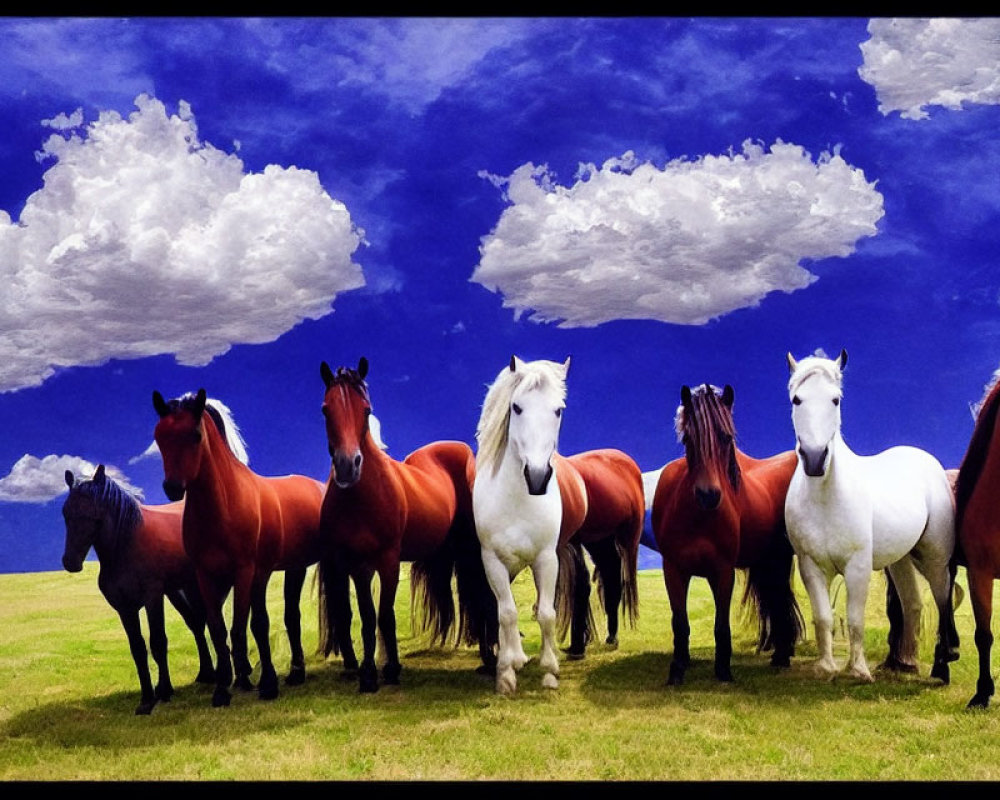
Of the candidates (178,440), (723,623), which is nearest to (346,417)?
(178,440)

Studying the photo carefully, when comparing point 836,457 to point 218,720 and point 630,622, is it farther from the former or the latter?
point 218,720

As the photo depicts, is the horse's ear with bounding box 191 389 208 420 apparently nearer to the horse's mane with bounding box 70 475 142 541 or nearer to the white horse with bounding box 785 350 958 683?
the horse's mane with bounding box 70 475 142 541

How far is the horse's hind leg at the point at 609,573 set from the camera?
26.8ft

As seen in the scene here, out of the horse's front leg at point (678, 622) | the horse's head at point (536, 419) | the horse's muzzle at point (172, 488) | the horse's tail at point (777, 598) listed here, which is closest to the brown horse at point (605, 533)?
the horse's front leg at point (678, 622)

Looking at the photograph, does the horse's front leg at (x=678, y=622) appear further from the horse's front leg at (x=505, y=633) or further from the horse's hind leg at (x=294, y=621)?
the horse's hind leg at (x=294, y=621)

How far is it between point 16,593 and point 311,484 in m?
5.15

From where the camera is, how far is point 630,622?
8070mm

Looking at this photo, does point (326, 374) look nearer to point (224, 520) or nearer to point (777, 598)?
point (224, 520)

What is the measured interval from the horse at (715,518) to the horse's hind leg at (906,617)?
763mm

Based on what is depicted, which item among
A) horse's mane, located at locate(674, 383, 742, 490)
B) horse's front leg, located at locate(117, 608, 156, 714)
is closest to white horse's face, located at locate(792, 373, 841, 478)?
horse's mane, located at locate(674, 383, 742, 490)

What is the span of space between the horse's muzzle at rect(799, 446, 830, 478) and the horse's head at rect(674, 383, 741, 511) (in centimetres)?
51

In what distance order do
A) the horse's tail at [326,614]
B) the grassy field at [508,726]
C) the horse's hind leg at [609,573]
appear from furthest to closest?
the horse's hind leg at [609,573] → the horse's tail at [326,614] → the grassy field at [508,726]

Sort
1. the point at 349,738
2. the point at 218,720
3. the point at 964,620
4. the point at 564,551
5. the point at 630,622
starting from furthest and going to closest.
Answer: the point at 964,620 < the point at 630,622 < the point at 564,551 < the point at 218,720 < the point at 349,738
